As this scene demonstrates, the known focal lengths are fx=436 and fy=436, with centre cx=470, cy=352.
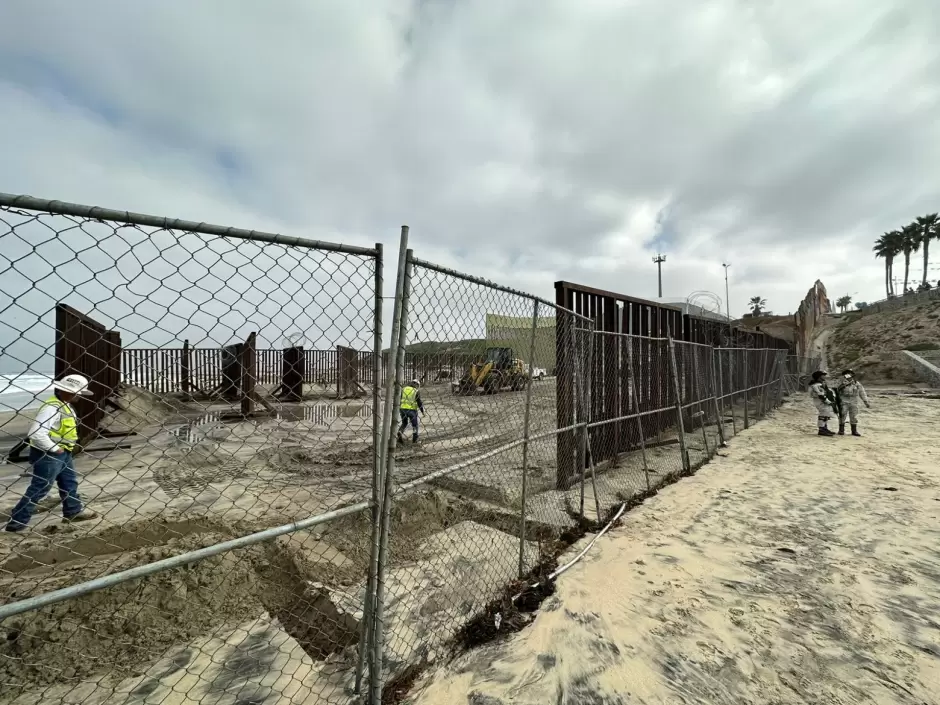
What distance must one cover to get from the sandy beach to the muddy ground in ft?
1.62

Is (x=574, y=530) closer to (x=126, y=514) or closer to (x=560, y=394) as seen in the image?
(x=560, y=394)

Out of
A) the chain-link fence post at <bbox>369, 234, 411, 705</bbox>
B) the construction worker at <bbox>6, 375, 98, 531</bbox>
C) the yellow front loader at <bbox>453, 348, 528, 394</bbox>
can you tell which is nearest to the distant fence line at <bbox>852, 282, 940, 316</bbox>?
the yellow front loader at <bbox>453, 348, 528, 394</bbox>

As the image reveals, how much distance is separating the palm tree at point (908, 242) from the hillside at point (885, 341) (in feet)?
90.0

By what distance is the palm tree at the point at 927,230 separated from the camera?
52500 millimetres

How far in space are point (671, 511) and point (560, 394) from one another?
188cm

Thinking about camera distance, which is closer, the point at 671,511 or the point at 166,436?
the point at 671,511

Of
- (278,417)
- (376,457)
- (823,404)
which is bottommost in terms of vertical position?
(278,417)

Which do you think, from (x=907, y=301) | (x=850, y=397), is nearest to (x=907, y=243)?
(x=907, y=301)

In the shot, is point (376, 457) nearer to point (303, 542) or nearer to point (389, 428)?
point (389, 428)

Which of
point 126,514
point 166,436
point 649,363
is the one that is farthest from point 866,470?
point 166,436

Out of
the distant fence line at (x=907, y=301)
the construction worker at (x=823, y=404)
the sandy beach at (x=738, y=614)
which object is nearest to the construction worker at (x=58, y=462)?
the sandy beach at (x=738, y=614)

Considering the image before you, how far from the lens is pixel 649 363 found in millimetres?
8117

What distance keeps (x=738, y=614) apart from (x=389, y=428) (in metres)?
2.87

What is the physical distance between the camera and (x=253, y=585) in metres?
3.51
